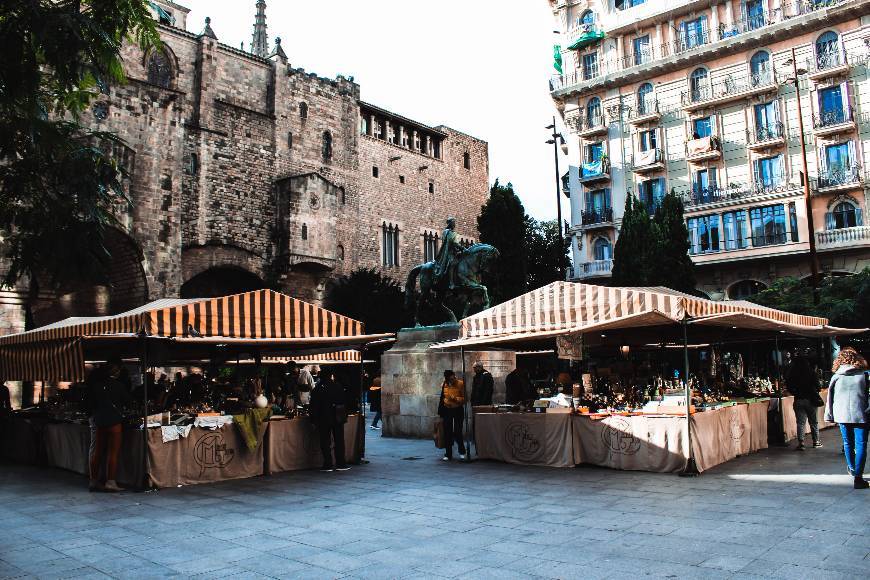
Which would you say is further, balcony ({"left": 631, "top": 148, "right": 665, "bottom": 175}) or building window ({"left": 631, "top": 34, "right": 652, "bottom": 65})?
building window ({"left": 631, "top": 34, "right": 652, "bottom": 65})

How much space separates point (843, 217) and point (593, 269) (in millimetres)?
11528

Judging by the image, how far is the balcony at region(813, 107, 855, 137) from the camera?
1156 inches

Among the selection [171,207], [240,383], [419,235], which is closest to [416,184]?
[419,235]

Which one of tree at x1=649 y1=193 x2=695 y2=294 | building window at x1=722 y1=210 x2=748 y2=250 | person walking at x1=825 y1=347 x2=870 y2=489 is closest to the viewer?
person walking at x1=825 y1=347 x2=870 y2=489

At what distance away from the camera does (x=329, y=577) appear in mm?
4691

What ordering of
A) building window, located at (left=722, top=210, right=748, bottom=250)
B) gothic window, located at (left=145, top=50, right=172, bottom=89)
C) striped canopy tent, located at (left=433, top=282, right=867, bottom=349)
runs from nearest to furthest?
striped canopy tent, located at (left=433, top=282, right=867, bottom=349)
gothic window, located at (left=145, top=50, right=172, bottom=89)
building window, located at (left=722, top=210, right=748, bottom=250)

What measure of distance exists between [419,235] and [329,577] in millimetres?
39150

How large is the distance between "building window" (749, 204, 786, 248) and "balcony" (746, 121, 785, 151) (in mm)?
2808

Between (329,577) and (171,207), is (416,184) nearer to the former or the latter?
(171,207)

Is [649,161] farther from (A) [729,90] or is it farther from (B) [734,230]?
(B) [734,230]

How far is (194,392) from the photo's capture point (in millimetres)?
11672

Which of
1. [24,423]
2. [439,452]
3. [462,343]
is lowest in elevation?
[439,452]

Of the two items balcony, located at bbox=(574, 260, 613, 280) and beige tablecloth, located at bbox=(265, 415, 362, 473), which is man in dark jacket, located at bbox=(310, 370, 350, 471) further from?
balcony, located at bbox=(574, 260, 613, 280)

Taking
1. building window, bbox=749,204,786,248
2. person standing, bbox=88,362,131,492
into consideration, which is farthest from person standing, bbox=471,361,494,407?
building window, bbox=749,204,786,248
